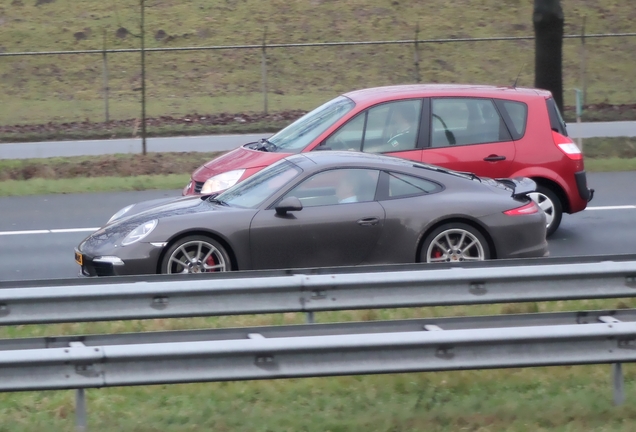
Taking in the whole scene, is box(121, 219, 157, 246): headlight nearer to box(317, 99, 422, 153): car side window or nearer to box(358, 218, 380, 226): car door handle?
box(358, 218, 380, 226): car door handle

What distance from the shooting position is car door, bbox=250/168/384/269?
793cm

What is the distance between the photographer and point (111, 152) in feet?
62.5

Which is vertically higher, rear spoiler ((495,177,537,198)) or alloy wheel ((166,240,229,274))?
rear spoiler ((495,177,537,198))

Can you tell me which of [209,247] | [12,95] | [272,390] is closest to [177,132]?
[12,95]

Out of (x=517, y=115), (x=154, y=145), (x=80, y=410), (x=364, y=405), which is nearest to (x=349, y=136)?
(x=517, y=115)

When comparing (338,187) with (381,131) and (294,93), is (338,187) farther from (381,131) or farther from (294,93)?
(294,93)

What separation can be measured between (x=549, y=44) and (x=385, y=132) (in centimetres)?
833

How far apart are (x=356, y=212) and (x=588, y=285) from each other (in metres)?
2.72

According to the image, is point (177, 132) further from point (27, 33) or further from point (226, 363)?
point (226, 363)

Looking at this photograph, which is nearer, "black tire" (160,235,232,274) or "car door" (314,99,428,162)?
"black tire" (160,235,232,274)

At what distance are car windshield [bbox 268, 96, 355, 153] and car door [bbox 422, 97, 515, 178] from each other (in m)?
1.05

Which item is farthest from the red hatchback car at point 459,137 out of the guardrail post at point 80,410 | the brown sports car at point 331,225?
the guardrail post at point 80,410

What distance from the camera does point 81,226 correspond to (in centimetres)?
1165

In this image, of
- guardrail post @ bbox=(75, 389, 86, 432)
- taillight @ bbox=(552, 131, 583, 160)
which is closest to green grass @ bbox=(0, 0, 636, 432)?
guardrail post @ bbox=(75, 389, 86, 432)
